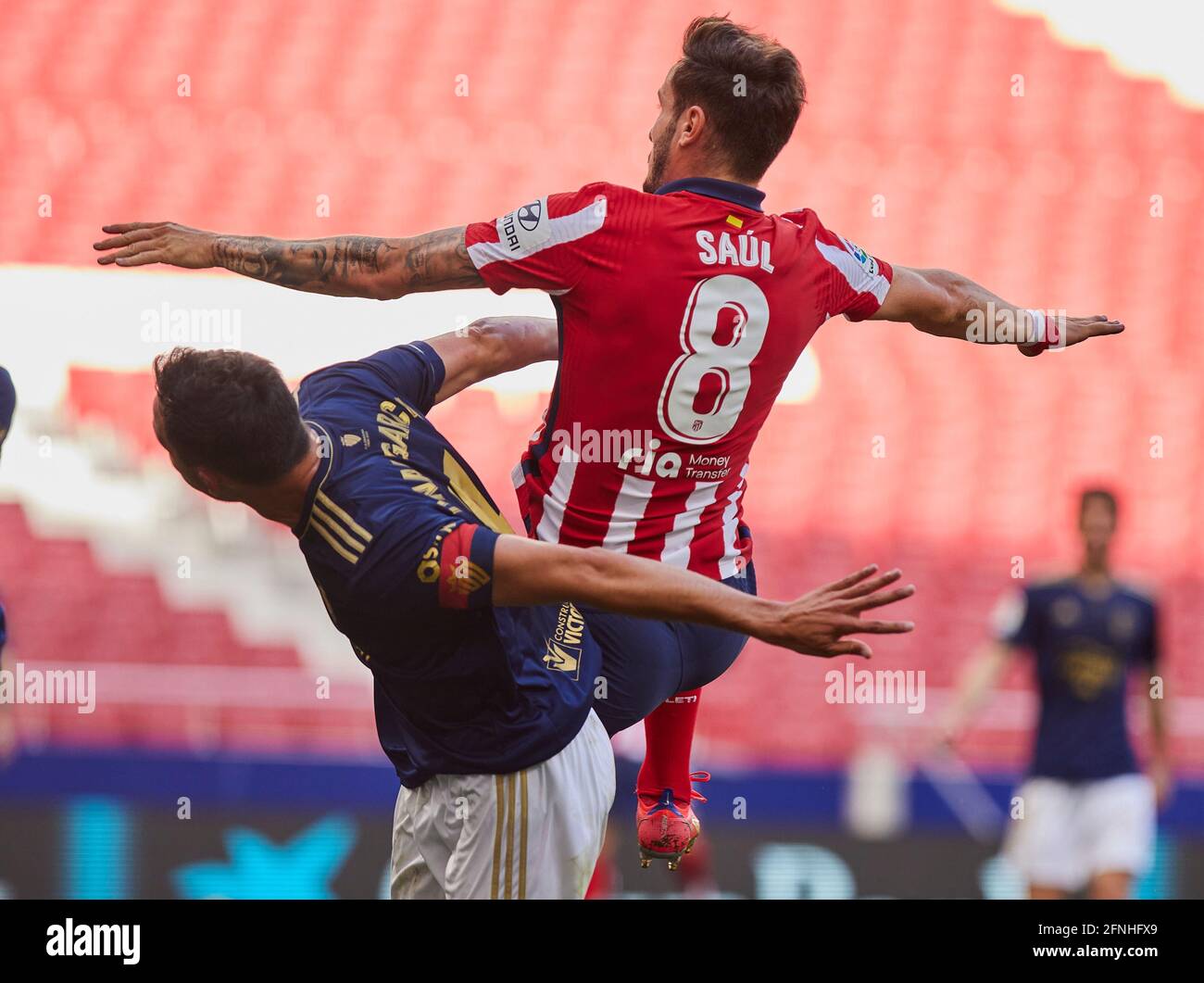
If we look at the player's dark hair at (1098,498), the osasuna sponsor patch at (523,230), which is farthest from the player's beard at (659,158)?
the player's dark hair at (1098,498)

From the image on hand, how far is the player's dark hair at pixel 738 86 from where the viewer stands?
9.56 feet

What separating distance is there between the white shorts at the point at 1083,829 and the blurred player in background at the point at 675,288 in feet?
8.97

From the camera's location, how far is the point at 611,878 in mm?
5602

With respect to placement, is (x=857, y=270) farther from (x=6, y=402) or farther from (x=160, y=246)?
(x=6, y=402)

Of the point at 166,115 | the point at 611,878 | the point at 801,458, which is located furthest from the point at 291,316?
the point at 611,878

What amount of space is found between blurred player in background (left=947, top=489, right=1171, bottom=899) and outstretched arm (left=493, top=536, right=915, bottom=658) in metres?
3.16

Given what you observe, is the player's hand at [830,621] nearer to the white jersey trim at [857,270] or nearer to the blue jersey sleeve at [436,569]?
the blue jersey sleeve at [436,569]

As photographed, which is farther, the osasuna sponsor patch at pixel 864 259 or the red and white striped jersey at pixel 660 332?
the osasuna sponsor patch at pixel 864 259

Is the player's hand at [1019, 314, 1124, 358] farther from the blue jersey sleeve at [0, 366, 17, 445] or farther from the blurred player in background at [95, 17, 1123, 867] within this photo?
the blue jersey sleeve at [0, 366, 17, 445]

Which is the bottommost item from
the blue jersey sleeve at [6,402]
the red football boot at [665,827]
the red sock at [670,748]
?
the red football boot at [665,827]

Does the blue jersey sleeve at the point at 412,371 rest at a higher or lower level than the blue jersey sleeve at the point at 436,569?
higher

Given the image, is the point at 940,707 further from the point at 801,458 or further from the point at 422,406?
the point at 422,406

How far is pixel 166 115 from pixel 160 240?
6.25 metres

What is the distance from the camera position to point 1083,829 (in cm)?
545
